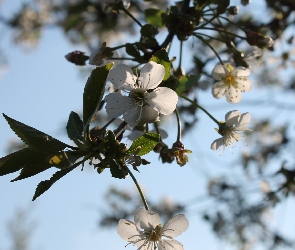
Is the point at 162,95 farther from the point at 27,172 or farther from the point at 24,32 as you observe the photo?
the point at 24,32

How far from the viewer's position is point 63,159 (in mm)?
1006

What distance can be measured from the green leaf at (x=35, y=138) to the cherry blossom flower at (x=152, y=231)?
0.27 m

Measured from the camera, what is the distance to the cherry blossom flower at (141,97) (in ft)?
3.67

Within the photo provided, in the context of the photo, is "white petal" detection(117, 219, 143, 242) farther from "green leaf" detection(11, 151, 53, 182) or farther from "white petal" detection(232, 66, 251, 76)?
"white petal" detection(232, 66, 251, 76)

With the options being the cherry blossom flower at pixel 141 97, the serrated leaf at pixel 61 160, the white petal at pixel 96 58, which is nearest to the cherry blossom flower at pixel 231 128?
the cherry blossom flower at pixel 141 97

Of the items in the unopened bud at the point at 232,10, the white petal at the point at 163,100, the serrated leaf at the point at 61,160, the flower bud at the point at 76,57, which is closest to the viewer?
the serrated leaf at the point at 61,160

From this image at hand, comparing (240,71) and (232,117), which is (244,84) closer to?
(240,71)

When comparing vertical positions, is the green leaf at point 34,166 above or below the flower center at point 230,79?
below

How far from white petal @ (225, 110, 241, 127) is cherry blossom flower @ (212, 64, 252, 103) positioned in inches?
7.6

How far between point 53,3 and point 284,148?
148 inches

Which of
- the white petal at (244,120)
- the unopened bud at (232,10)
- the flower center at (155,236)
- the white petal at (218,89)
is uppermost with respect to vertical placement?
the unopened bud at (232,10)

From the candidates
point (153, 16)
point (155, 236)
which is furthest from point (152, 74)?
point (153, 16)

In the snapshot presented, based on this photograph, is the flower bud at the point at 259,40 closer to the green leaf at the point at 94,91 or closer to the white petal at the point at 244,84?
the white petal at the point at 244,84

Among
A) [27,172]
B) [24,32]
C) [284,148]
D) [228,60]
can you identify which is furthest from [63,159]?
[24,32]
